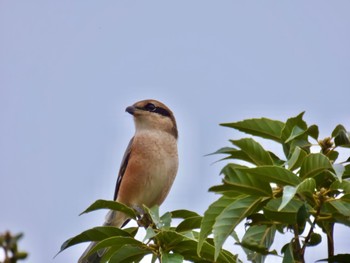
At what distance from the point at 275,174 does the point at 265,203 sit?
270 millimetres

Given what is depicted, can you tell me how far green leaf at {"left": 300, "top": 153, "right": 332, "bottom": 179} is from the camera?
94.2 inches

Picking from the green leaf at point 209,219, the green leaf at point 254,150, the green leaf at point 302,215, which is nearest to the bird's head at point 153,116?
the green leaf at point 254,150

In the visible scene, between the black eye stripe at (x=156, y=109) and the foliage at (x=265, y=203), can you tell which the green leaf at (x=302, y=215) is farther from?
the black eye stripe at (x=156, y=109)

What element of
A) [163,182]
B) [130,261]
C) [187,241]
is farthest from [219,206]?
[163,182]

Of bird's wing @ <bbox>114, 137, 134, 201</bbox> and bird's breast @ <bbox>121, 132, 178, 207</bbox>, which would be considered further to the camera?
bird's wing @ <bbox>114, 137, 134, 201</bbox>

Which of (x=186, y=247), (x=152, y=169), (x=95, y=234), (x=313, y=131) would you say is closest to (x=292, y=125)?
(x=313, y=131)

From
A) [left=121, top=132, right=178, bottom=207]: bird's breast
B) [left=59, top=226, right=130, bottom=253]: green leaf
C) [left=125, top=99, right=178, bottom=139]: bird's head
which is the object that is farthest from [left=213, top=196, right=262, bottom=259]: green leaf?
[left=125, top=99, right=178, bottom=139]: bird's head

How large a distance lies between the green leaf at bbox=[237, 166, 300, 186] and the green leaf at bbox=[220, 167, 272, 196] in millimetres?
32

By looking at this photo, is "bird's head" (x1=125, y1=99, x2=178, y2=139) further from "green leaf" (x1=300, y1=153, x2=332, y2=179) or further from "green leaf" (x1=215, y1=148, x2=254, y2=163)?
"green leaf" (x1=300, y1=153, x2=332, y2=179)

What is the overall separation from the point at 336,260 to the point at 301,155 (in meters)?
0.44

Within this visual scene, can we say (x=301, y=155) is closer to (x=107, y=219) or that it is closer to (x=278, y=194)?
(x=278, y=194)

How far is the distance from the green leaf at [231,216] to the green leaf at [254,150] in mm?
202

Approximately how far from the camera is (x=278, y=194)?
2582mm

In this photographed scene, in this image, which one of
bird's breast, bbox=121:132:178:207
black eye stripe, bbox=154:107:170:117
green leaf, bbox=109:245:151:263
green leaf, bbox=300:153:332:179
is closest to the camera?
green leaf, bbox=300:153:332:179
